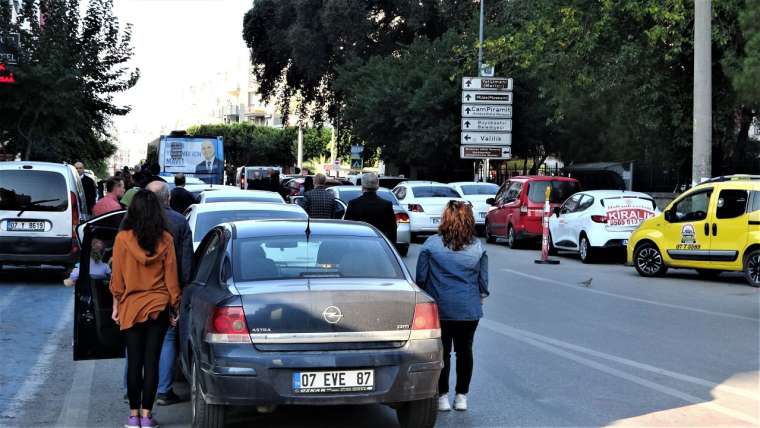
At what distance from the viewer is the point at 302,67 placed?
2026 inches

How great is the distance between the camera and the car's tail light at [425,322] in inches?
272

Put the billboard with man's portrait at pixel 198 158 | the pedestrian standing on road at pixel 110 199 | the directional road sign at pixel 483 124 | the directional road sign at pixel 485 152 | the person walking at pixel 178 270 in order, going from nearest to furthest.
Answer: the person walking at pixel 178 270, the pedestrian standing on road at pixel 110 199, the directional road sign at pixel 483 124, the directional road sign at pixel 485 152, the billboard with man's portrait at pixel 198 158

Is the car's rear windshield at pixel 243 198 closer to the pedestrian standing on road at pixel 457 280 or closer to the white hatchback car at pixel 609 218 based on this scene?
the pedestrian standing on road at pixel 457 280

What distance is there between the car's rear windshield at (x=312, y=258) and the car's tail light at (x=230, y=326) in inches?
15.4

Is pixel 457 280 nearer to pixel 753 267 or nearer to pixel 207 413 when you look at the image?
pixel 207 413

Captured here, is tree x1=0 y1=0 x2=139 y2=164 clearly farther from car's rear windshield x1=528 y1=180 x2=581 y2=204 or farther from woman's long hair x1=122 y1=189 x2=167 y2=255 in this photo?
woman's long hair x1=122 y1=189 x2=167 y2=255

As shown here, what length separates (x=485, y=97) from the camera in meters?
37.8

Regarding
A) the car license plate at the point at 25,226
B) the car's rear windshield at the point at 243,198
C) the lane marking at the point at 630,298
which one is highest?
the car's rear windshield at the point at 243,198

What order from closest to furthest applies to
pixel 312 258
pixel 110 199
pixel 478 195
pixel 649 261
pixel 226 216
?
pixel 312 258, pixel 226 216, pixel 110 199, pixel 649 261, pixel 478 195

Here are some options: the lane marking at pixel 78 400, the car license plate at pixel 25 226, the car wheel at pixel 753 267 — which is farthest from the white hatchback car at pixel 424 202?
the lane marking at pixel 78 400

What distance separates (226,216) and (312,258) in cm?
537

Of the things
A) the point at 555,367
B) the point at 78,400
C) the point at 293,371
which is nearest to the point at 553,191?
the point at 555,367

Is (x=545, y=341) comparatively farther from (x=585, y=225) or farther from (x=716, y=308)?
(x=585, y=225)

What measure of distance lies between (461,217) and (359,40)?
1674 inches
